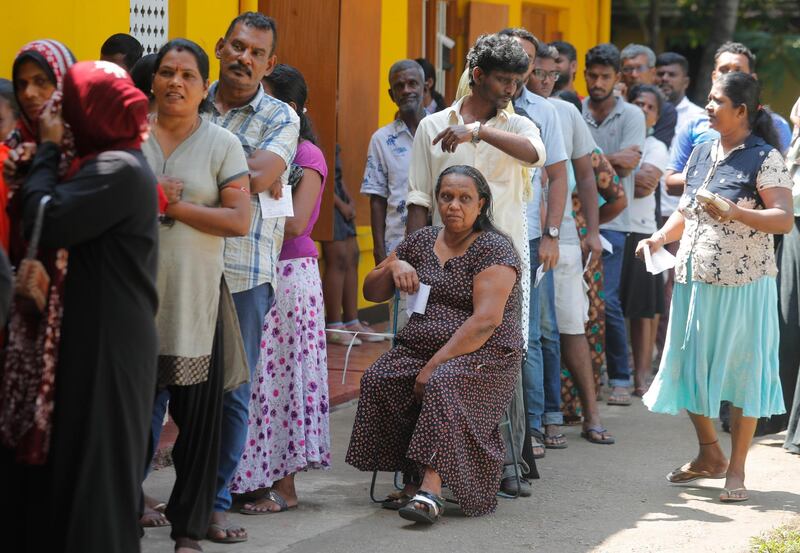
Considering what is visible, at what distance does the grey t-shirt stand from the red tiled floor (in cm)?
199

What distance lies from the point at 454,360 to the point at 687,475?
5.19 ft

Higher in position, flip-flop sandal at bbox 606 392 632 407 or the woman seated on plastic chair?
the woman seated on plastic chair

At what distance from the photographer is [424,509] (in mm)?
5621

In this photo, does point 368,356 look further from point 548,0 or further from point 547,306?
point 548,0

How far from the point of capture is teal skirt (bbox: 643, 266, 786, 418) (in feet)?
21.2

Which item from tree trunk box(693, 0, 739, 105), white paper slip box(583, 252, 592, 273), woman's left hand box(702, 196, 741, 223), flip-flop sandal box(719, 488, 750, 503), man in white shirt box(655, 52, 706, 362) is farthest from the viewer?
tree trunk box(693, 0, 739, 105)

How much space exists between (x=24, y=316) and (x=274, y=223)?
1820mm

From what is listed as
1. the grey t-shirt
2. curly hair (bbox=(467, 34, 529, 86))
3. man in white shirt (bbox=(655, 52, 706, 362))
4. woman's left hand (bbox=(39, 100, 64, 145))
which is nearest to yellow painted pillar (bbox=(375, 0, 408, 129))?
man in white shirt (bbox=(655, 52, 706, 362))

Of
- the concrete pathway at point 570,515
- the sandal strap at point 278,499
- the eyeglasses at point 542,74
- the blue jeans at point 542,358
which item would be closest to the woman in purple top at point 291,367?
the sandal strap at point 278,499

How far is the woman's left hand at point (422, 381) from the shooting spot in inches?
230

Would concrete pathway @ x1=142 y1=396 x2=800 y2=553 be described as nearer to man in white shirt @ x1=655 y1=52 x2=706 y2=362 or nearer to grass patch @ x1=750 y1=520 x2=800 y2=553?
grass patch @ x1=750 y1=520 x2=800 y2=553

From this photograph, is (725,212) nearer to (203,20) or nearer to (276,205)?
(276,205)

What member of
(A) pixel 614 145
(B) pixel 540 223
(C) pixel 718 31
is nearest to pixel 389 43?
(A) pixel 614 145

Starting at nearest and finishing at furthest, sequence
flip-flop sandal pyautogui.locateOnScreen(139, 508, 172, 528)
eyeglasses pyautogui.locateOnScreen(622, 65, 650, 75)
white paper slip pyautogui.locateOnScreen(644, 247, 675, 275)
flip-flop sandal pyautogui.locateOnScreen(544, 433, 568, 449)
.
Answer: flip-flop sandal pyautogui.locateOnScreen(139, 508, 172, 528), white paper slip pyautogui.locateOnScreen(644, 247, 675, 275), flip-flop sandal pyautogui.locateOnScreen(544, 433, 568, 449), eyeglasses pyautogui.locateOnScreen(622, 65, 650, 75)
